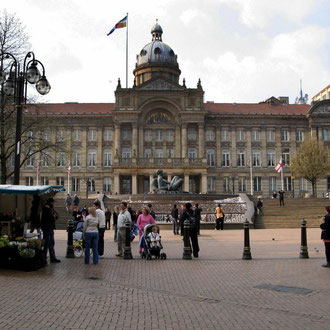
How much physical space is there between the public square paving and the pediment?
52392 millimetres

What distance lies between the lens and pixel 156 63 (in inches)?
2982

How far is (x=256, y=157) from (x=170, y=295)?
59.8 meters

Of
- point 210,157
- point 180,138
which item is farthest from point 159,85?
point 210,157

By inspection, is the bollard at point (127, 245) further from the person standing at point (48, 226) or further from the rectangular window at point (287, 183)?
the rectangular window at point (287, 183)

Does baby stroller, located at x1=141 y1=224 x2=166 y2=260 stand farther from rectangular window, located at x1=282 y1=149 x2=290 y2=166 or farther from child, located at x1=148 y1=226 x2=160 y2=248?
rectangular window, located at x1=282 y1=149 x2=290 y2=166

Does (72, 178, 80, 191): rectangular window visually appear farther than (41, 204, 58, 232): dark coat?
Yes

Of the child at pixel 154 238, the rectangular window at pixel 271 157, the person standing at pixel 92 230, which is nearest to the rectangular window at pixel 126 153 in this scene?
the rectangular window at pixel 271 157

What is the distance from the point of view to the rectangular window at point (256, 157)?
66.2 m

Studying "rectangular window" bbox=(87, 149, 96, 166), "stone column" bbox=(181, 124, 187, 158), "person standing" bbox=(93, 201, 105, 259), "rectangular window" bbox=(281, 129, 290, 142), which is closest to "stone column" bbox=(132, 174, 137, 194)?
"stone column" bbox=(181, 124, 187, 158)

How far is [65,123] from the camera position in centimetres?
6531

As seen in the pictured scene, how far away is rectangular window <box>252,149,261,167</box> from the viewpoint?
6625 cm

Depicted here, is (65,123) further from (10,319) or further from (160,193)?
(10,319)

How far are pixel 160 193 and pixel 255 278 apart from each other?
2529 cm

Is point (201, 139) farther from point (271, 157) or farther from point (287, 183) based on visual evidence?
point (287, 183)
